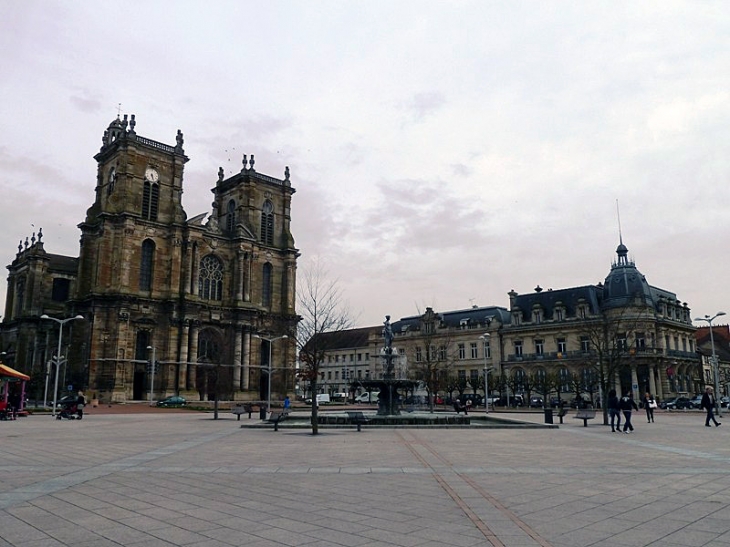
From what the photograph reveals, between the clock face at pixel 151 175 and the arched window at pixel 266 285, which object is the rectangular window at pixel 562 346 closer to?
the arched window at pixel 266 285

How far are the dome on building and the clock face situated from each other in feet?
197

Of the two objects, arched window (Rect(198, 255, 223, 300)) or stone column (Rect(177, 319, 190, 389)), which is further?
arched window (Rect(198, 255, 223, 300))

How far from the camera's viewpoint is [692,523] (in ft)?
25.7

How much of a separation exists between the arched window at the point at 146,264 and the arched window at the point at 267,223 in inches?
707

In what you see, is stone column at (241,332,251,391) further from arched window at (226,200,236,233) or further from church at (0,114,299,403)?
arched window at (226,200,236,233)

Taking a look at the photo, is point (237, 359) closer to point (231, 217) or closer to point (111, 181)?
point (231, 217)

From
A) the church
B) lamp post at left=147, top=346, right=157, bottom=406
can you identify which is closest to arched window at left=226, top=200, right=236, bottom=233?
the church

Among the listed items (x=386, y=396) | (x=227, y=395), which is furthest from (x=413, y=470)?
(x=227, y=395)

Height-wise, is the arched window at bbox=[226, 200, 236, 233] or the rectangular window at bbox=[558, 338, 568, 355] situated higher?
the arched window at bbox=[226, 200, 236, 233]

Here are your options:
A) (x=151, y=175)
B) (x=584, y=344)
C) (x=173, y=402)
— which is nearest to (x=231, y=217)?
(x=151, y=175)

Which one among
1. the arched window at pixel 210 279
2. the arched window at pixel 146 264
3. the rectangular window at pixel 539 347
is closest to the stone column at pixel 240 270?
the arched window at pixel 210 279

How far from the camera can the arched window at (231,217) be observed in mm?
88450

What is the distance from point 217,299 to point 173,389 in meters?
14.6

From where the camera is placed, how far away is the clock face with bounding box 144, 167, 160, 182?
74812 millimetres
